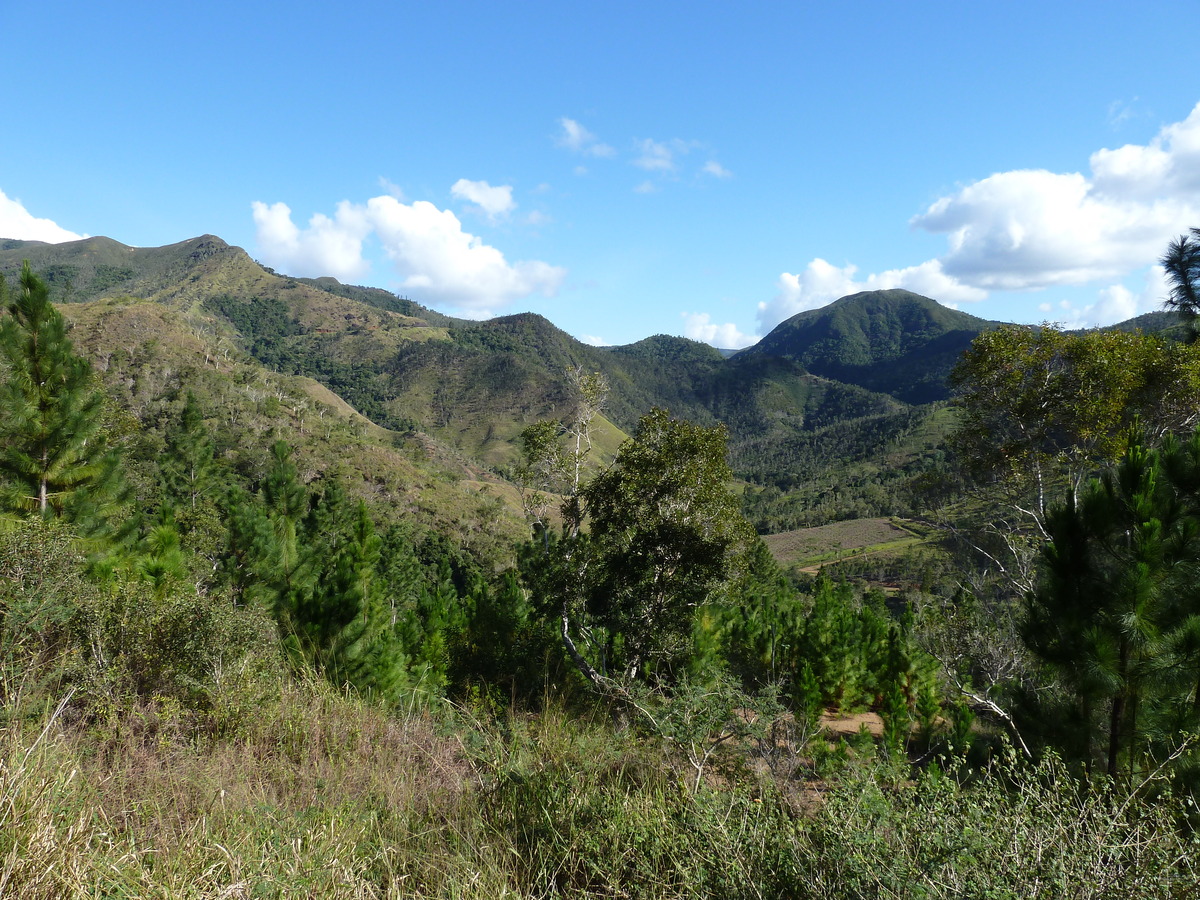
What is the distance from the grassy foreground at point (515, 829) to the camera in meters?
2.12

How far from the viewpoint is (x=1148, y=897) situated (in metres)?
2.04

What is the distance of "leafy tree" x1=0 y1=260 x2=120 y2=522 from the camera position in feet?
38.2

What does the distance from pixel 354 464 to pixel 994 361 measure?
211 feet

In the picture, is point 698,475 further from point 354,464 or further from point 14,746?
point 354,464

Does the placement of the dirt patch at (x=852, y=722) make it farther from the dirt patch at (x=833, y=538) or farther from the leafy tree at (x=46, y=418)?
the dirt patch at (x=833, y=538)

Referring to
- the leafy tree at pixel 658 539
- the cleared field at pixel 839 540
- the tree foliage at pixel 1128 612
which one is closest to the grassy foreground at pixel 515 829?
the tree foliage at pixel 1128 612

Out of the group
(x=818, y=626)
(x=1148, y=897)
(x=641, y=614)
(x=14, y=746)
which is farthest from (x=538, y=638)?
(x=1148, y=897)

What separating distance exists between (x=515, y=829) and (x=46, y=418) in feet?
46.5

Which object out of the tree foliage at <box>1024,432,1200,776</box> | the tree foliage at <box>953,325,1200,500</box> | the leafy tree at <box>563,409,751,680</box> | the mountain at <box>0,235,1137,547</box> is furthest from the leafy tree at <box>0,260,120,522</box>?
the tree foliage at <box>953,325,1200,500</box>

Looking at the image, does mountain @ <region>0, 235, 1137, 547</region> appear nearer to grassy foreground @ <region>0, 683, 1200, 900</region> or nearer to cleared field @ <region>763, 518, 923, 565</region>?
grassy foreground @ <region>0, 683, 1200, 900</region>

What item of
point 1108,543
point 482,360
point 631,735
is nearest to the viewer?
point 631,735

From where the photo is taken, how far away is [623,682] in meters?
7.80

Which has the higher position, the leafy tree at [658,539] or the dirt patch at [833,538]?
the leafy tree at [658,539]

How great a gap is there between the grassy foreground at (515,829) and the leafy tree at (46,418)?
11292mm
